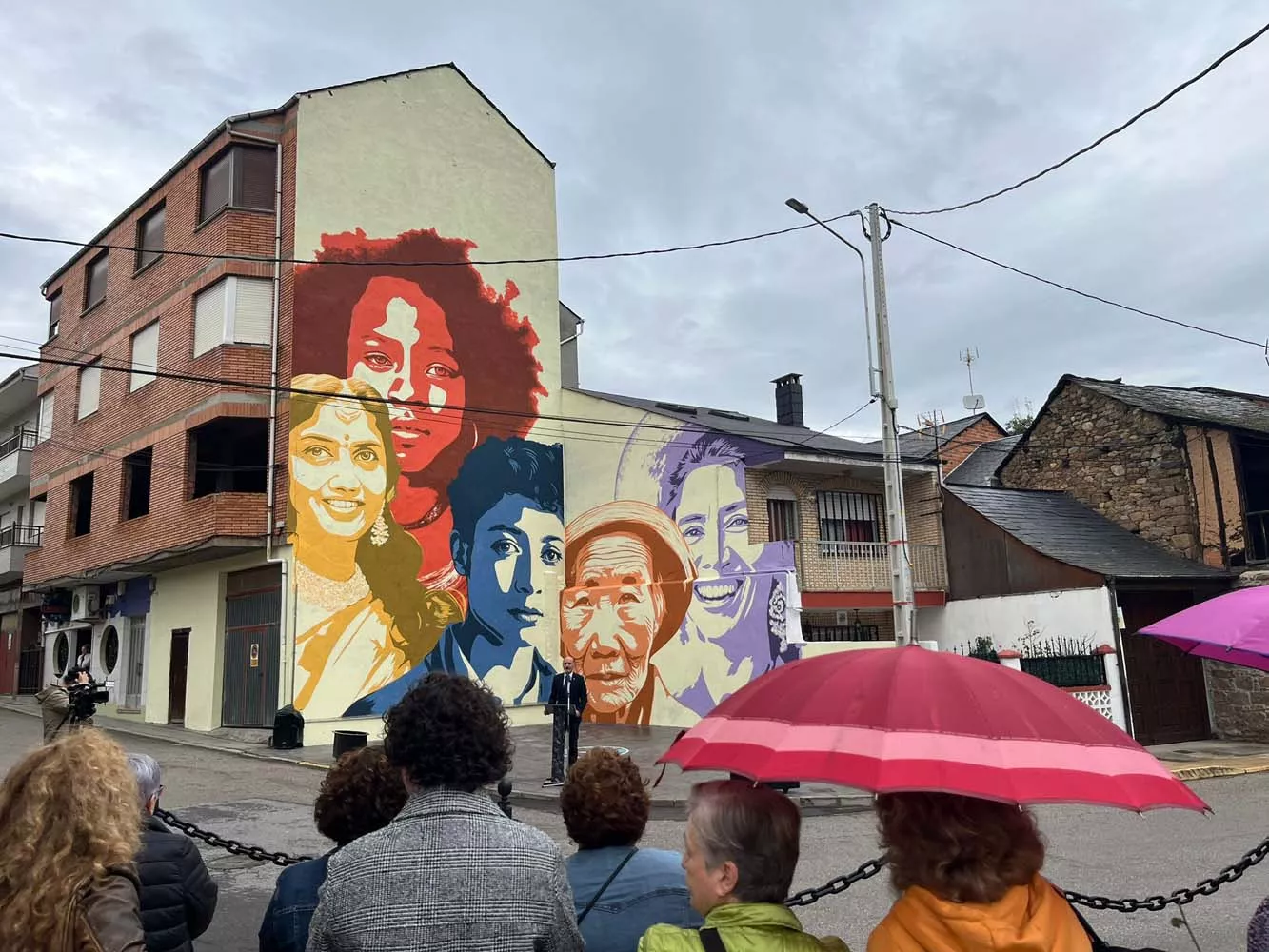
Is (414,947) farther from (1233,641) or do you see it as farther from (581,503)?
(581,503)

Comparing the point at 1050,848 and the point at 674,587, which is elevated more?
the point at 674,587

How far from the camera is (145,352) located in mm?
22578

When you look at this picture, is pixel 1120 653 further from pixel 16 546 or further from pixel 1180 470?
pixel 16 546

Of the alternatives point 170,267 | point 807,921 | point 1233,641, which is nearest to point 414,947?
point 1233,641

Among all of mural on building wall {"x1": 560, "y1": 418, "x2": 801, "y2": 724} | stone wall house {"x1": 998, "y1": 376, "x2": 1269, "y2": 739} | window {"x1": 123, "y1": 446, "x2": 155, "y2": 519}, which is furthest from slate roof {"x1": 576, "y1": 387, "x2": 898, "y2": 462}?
window {"x1": 123, "y1": 446, "x2": 155, "y2": 519}

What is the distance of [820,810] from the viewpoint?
1189cm

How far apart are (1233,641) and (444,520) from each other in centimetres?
1917

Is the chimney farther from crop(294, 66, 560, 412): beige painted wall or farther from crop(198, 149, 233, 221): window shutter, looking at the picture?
crop(198, 149, 233, 221): window shutter

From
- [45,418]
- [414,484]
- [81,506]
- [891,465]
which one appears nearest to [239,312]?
[414,484]

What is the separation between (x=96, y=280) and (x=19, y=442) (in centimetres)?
825

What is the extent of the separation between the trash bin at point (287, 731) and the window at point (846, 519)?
37.2 ft

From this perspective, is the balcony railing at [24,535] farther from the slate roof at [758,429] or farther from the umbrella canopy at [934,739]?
the umbrella canopy at [934,739]

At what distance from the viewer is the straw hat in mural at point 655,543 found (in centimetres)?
2053

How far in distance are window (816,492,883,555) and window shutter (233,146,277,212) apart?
13672 mm
